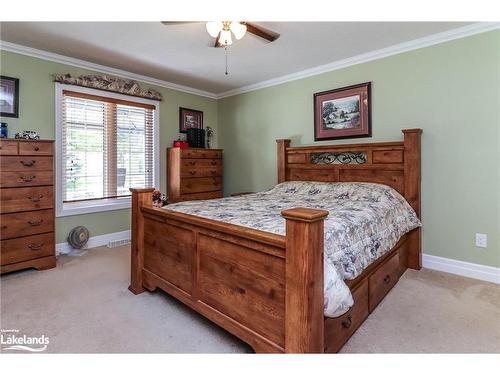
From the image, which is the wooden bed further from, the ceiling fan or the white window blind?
the white window blind

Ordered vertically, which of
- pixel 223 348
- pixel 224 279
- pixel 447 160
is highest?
pixel 447 160

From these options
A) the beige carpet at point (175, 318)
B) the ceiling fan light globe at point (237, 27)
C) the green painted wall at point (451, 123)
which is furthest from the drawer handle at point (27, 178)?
the green painted wall at point (451, 123)

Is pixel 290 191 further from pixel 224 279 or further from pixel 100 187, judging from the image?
pixel 100 187

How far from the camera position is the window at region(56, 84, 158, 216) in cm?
343

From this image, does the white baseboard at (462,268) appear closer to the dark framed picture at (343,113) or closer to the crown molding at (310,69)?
the dark framed picture at (343,113)

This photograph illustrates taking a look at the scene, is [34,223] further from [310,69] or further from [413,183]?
[413,183]

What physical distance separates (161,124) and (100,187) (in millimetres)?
1266

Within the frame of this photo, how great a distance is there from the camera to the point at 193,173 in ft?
14.1

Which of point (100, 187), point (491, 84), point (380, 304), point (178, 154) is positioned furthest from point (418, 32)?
point (100, 187)

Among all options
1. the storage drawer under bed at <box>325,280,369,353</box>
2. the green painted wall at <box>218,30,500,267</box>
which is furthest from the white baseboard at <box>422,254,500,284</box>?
the storage drawer under bed at <box>325,280,369,353</box>

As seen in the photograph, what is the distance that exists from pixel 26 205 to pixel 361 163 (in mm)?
3521

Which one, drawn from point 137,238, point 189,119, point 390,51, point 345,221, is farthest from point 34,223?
point 390,51

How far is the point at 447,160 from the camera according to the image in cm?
278

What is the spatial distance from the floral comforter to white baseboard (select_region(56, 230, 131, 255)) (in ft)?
6.47
